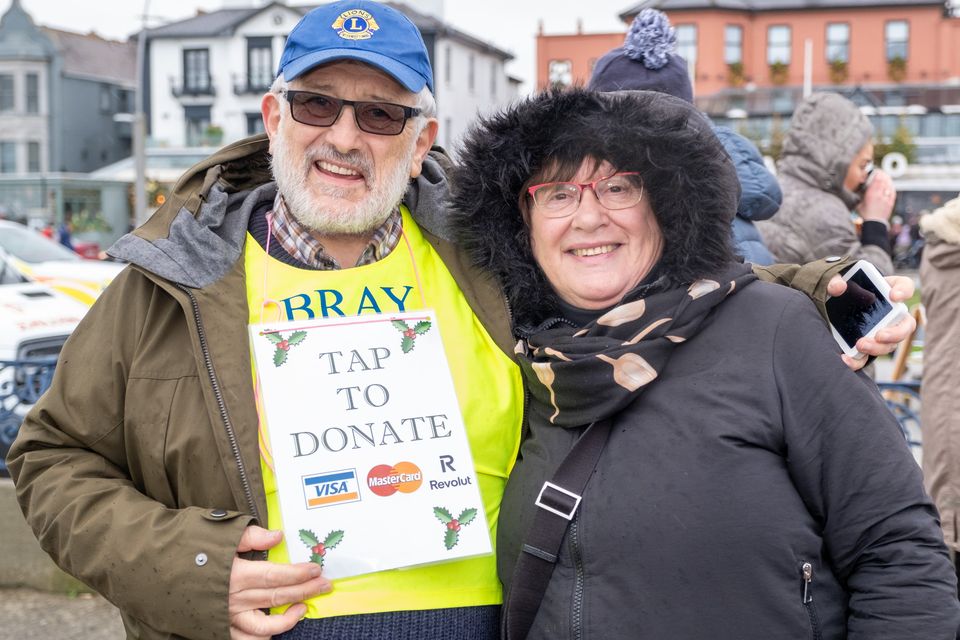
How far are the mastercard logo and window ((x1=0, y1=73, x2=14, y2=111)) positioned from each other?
5389 cm

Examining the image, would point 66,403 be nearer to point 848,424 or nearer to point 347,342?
point 347,342

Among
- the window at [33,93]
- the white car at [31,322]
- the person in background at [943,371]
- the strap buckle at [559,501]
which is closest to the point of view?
the strap buckle at [559,501]

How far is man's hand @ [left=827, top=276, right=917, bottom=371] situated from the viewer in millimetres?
1959

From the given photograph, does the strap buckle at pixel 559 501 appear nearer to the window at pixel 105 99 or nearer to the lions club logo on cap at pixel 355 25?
the lions club logo on cap at pixel 355 25

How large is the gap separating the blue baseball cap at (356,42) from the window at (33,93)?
52.5 metres

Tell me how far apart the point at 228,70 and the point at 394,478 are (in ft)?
156

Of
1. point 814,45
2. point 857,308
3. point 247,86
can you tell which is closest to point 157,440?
point 857,308

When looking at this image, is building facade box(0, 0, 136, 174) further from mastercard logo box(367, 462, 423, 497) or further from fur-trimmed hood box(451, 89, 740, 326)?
mastercard logo box(367, 462, 423, 497)

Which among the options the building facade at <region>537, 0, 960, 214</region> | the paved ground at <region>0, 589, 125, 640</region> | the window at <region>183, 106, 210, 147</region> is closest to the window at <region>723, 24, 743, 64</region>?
the building facade at <region>537, 0, 960, 214</region>

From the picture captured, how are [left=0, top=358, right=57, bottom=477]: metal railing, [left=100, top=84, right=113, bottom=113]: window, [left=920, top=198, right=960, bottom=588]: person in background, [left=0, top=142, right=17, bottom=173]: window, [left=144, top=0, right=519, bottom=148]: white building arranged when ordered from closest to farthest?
[left=920, top=198, right=960, bottom=588]: person in background, [left=0, top=358, right=57, bottom=477]: metal railing, [left=144, top=0, right=519, bottom=148]: white building, [left=0, top=142, right=17, bottom=173]: window, [left=100, top=84, right=113, bottom=113]: window

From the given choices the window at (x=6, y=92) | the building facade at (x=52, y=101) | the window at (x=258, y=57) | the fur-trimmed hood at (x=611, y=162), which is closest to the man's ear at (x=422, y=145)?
the fur-trimmed hood at (x=611, y=162)

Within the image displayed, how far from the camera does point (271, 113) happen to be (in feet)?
8.44

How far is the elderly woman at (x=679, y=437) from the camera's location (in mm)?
1862

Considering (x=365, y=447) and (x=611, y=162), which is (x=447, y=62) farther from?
(x=365, y=447)
